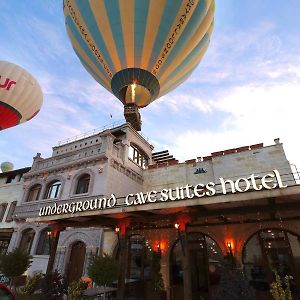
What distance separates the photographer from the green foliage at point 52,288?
37.7 ft

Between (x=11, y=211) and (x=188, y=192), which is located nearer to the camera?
(x=188, y=192)

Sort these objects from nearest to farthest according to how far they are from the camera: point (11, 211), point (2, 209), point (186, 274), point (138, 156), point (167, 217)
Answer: point (186, 274), point (167, 217), point (11, 211), point (2, 209), point (138, 156)

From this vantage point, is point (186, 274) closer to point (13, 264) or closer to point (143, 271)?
point (143, 271)

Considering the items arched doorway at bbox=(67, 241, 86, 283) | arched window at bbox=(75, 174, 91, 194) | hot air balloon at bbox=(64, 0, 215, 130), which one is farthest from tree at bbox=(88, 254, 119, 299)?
hot air balloon at bbox=(64, 0, 215, 130)

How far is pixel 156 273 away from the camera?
15.0 m

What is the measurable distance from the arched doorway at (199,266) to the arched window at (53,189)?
1260 cm

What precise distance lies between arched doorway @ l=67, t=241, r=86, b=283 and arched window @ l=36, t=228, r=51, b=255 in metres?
2.84

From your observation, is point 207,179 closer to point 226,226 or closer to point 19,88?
point 226,226

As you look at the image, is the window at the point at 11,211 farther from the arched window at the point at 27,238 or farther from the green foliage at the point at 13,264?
the green foliage at the point at 13,264

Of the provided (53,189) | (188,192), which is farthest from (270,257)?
(53,189)

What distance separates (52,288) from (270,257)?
37.5 ft

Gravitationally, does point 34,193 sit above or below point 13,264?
above

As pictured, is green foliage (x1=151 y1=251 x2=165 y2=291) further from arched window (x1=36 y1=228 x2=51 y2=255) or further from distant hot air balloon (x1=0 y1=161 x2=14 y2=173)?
distant hot air balloon (x1=0 y1=161 x2=14 y2=173)

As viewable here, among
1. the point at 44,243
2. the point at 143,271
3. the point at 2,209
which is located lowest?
the point at 143,271
